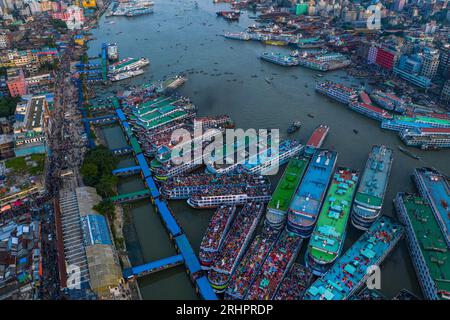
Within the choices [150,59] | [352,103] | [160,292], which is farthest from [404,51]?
[160,292]

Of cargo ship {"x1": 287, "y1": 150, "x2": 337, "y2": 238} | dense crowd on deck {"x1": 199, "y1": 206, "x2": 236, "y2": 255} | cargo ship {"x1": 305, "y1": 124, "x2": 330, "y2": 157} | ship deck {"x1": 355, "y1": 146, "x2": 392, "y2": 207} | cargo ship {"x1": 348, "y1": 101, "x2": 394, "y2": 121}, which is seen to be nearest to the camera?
dense crowd on deck {"x1": 199, "y1": 206, "x2": 236, "y2": 255}

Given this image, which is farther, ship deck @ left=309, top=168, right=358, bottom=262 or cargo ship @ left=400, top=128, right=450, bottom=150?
cargo ship @ left=400, top=128, right=450, bottom=150

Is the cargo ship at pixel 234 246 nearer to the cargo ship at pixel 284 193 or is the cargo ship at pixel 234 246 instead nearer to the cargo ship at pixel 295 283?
the cargo ship at pixel 284 193

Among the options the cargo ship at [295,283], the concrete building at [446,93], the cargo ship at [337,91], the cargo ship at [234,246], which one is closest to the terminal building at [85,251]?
the cargo ship at [234,246]

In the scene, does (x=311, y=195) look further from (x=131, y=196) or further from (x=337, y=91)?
(x=337, y=91)

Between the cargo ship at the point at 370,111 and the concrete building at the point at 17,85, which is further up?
the concrete building at the point at 17,85

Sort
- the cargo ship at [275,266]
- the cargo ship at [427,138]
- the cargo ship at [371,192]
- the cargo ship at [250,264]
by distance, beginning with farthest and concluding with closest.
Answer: the cargo ship at [427,138], the cargo ship at [371,192], the cargo ship at [250,264], the cargo ship at [275,266]

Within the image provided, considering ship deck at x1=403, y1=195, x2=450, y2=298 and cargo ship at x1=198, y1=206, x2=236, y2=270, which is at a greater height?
ship deck at x1=403, y1=195, x2=450, y2=298

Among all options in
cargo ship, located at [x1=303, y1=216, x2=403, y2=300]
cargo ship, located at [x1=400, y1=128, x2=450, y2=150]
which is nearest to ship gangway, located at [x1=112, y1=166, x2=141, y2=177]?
cargo ship, located at [x1=303, y1=216, x2=403, y2=300]

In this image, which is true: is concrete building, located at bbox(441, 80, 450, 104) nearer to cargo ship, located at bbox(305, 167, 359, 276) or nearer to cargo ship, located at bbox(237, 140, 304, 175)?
cargo ship, located at bbox(237, 140, 304, 175)
